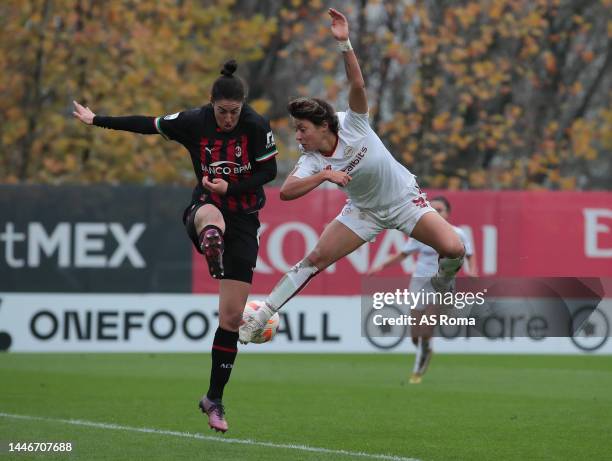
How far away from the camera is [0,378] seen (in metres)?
15.2

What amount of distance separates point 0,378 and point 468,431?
6.75m

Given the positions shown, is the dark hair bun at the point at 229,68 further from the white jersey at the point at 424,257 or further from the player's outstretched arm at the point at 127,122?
the white jersey at the point at 424,257

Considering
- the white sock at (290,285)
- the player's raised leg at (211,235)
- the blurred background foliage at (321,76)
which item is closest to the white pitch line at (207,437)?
the white sock at (290,285)

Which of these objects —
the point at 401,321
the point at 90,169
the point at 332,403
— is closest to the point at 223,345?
the point at 332,403

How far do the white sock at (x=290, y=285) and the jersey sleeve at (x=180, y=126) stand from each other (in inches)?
60.5

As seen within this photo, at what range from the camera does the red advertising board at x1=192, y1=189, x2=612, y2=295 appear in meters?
19.8

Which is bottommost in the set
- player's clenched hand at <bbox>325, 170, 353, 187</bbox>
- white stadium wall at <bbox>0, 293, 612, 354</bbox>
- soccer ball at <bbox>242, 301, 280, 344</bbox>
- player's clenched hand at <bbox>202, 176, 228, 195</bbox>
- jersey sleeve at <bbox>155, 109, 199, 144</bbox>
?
white stadium wall at <bbox>0, 293, 612, 354</bbox>

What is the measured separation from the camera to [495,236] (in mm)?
20016

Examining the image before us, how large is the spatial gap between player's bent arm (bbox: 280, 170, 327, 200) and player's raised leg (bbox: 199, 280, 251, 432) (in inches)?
30.4

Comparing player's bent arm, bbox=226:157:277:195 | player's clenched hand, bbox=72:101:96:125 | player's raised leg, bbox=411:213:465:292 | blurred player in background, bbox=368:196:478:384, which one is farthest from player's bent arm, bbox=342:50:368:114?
blurred player in background, bbox=368:196:478:384

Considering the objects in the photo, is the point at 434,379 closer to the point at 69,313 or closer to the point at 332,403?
the point at 332,403

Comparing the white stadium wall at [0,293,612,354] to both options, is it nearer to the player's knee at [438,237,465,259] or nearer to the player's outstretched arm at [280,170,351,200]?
the player's knee at [438,237,465,259]

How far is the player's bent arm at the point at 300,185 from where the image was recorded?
376 inches

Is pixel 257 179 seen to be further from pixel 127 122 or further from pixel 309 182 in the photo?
pixel 127 122
